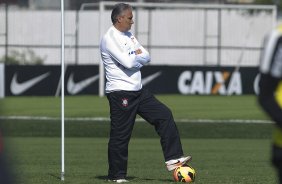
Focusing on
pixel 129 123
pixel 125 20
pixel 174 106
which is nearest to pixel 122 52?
pixel 125 20

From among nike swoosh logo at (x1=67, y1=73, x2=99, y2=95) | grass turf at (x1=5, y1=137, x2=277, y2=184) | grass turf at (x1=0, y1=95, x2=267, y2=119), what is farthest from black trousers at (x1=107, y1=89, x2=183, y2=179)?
nike swoosh logo at (x1=67, y1=73, x2=99, y2=95)

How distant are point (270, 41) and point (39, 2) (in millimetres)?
47702

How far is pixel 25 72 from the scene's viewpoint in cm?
3381

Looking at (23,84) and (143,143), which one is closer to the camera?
(143,143)

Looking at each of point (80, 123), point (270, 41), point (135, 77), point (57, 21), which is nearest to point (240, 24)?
point (57, 21)

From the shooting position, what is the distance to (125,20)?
11039 millimetres

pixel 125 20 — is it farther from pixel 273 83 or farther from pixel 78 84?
pixel 78 84

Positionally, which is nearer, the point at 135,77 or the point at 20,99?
the point at 135,77

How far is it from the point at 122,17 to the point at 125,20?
5 centimetres

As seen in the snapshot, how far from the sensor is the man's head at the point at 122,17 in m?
11.0

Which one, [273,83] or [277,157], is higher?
[273,83]

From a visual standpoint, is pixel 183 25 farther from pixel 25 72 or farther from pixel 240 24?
pixel 25 72

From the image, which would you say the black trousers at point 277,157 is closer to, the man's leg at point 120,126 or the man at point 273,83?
the man at point 273,83

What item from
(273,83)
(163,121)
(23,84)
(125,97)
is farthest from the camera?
(23,84)
